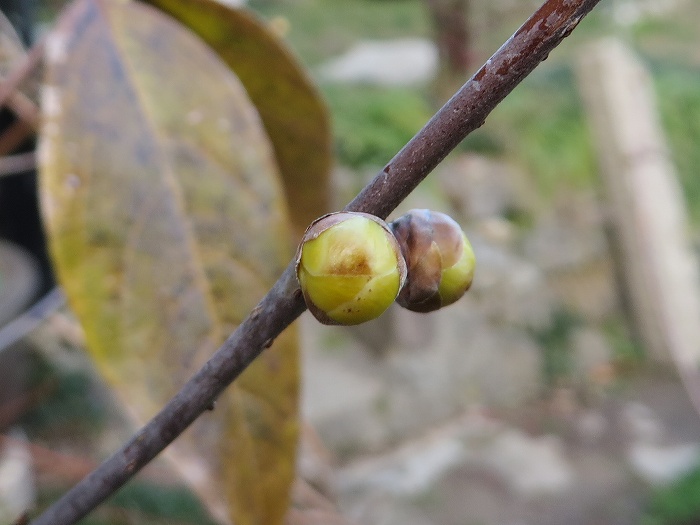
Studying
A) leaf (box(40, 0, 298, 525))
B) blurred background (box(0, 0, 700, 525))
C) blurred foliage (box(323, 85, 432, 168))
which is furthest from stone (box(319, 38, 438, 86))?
leaf (box(40, 0, 298, 525))

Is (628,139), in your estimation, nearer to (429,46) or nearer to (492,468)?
(492,468)

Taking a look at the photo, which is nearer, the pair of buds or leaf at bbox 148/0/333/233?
the pair of buds

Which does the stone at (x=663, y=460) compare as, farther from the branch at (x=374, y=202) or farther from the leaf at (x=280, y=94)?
the branch at (x=374, y=202)

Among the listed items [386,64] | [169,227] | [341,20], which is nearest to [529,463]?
[169,227]

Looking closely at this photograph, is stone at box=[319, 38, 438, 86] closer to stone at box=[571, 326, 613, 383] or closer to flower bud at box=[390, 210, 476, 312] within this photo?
stone at box=[571, 326, 613, 383]

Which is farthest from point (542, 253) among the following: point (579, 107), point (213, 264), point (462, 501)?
point (213, 264)

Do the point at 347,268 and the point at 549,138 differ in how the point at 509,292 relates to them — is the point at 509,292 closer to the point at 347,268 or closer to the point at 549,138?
the point at 549,138
